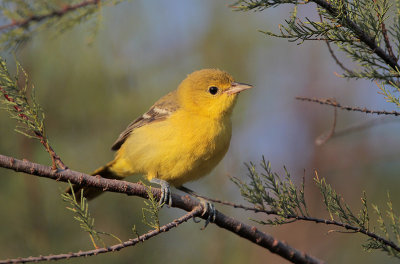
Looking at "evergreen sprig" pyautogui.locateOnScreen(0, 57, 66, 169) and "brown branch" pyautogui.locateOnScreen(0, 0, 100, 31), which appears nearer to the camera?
"evergreen sprig" pyautogui.locateOnScreen(0, 57, 66, 169)

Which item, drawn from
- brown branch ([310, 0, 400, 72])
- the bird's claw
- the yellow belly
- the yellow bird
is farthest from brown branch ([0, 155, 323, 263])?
brown branch ([310, 0, 400, 72])

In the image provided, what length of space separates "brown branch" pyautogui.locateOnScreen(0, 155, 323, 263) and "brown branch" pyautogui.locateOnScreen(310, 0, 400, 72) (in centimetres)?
108

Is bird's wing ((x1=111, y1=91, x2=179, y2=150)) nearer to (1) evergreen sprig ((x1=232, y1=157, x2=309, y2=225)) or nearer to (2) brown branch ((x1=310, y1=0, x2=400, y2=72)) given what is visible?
(1) evergreen sprig ((x1=232, y1=157, x2=309, y2=225))

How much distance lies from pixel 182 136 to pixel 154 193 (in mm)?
1056

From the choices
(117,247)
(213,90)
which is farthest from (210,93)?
(117,247)

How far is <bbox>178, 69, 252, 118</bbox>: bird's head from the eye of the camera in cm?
391

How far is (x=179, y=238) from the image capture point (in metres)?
4.52

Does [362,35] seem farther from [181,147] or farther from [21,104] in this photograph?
[181,147]

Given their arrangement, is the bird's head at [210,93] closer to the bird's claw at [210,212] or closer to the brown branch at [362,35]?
the bird's claw at [210,212]

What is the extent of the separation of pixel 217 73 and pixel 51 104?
1.80 m

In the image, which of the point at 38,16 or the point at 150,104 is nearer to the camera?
the point at 38,16

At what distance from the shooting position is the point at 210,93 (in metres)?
4.13

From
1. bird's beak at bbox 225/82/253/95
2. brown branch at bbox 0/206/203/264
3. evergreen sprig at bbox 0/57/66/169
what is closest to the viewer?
brown branch at bbox 0/206/203/264

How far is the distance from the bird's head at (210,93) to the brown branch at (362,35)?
1.85 metres
